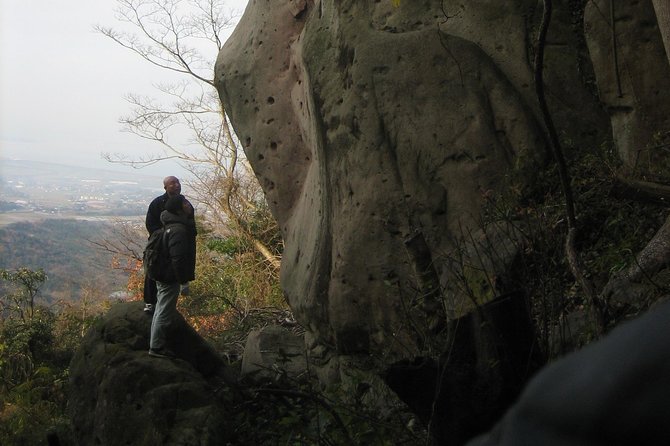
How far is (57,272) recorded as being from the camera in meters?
27.1

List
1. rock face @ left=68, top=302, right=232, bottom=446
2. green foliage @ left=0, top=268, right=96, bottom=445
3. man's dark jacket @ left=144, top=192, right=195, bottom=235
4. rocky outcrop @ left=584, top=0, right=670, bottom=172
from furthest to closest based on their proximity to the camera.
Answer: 1. green foliage @ left=0, top=268, right=96, bottom=445
2. man's dark jacket @ left=144, top=192, right=195, bottom=235
3. rock face @ left=68, top=302, right=232, bottom=446
4. rocky outcrop @ left=584, top=0, right=670, bottom=172

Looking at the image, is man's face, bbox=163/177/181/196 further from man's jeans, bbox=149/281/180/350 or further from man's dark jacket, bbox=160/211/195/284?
man's jeans, bbox=149/281/180/350

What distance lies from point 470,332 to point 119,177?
5257 centimetres

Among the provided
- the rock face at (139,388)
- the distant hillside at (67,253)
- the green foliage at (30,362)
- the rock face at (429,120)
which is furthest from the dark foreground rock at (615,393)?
the distant hillside at (67,253)

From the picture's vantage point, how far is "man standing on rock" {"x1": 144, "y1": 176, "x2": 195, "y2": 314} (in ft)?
26.3

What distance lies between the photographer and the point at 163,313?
8.12 m

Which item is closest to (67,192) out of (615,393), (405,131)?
(405,131)

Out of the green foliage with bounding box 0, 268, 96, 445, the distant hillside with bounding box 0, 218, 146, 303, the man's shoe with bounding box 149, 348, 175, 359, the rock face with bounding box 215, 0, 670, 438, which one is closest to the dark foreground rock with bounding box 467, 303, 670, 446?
the rock face with bounding box 215, 0, 670, 438

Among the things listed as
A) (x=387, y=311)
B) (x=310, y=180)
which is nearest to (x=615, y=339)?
(x=387, y=311)

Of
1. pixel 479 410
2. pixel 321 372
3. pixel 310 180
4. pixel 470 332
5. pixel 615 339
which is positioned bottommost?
pixel 321 372

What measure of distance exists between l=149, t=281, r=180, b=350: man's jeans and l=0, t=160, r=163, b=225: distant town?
21.4 metres

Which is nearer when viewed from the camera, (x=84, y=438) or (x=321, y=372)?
(x=84, y=438)

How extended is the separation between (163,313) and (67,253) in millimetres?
23266

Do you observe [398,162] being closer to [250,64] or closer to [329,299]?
[329,299]
